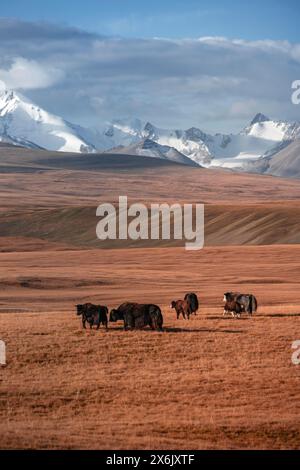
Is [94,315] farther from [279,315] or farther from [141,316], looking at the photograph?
[279,315]

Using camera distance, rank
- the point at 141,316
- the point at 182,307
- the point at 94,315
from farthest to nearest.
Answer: the point at 182,307
the point at 94,315
the point at 141,316

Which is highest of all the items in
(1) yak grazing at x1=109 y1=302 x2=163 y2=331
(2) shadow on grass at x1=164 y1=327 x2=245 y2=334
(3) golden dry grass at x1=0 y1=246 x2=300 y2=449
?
(1) yak grazing at x1=109 y1=302 x2=163 y2=331

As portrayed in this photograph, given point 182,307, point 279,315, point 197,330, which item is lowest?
point 197,330

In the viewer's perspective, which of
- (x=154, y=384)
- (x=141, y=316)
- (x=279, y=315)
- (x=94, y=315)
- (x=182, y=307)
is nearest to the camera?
(x=154, y=384)

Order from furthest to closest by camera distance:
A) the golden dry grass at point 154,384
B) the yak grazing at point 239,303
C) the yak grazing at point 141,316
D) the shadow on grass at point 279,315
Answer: the yak grazing at point 239,303 → the shadow on grass at point 279,315 → the yak grazing at point 141,316 → the golden dry grass at point 154,384

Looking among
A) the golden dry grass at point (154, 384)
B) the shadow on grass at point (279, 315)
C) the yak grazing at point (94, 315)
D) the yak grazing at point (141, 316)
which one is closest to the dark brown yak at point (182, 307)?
the golden dry grass at point (154, 384)

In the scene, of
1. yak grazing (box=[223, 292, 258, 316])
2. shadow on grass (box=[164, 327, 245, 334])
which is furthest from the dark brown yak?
shadow on grass (box=[164, 327, 245, 334])

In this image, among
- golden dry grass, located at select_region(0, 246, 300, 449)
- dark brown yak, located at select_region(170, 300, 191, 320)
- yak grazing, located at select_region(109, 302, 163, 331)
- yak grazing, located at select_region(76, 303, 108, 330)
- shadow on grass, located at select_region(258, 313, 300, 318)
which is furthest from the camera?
shadow on grass, located at select_region(258, 313, 300, 318)

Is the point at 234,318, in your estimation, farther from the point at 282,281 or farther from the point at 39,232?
the point at 39,232

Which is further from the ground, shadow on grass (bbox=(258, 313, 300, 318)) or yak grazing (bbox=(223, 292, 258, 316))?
yak grazing (bbox=(223, 292, 258, 316))

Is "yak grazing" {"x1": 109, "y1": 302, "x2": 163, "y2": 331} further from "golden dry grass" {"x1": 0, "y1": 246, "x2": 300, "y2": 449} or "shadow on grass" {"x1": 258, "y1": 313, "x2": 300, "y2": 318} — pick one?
"shadow on grass" {"x1": 258, "y1": 313, "x2": 300, "y2": 318}

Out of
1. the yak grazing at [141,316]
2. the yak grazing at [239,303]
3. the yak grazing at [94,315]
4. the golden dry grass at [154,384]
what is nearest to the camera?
the golden dry grass at [154,384]

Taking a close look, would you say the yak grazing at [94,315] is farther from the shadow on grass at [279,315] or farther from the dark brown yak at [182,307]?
the shadow on grass at [279,315]

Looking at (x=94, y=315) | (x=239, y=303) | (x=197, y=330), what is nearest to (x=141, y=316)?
Answer: (x=94, y=315)
